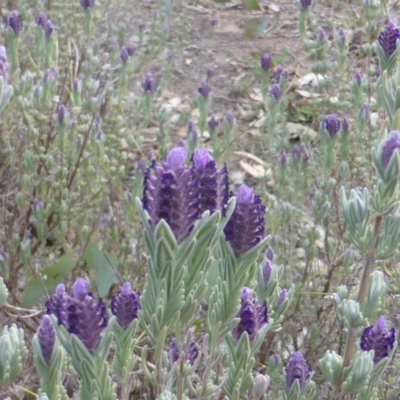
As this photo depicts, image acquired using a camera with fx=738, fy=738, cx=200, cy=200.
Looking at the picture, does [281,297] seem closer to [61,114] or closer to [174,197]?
[174,197]

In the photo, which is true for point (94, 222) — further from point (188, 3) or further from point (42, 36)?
point (188, 3)

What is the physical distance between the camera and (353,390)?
52.2 inches

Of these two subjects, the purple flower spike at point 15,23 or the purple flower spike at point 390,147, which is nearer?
the purple flower spike at point 390,147

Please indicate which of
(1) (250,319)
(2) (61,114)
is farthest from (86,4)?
(1) (250,319)

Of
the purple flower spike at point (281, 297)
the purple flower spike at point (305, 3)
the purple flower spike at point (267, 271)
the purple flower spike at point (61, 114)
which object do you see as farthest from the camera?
the purple flower spike at point (305, 3)

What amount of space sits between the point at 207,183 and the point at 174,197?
0.35ft

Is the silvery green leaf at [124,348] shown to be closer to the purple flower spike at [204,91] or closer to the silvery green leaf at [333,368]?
the silvery green leaf at [333,368]

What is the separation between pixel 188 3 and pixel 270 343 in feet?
11.8

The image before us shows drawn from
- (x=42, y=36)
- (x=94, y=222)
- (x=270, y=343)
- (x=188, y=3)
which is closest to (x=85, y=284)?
(x=270, y=343)

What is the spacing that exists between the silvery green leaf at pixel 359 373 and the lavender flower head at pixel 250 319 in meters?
0.22

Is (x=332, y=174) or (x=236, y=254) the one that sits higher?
(x=236, y=254)

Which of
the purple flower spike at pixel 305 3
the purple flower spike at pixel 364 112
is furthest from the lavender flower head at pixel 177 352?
the purple flower spike at pixel 305 3

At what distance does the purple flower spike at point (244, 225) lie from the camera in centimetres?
104

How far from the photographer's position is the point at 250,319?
1182 mm
